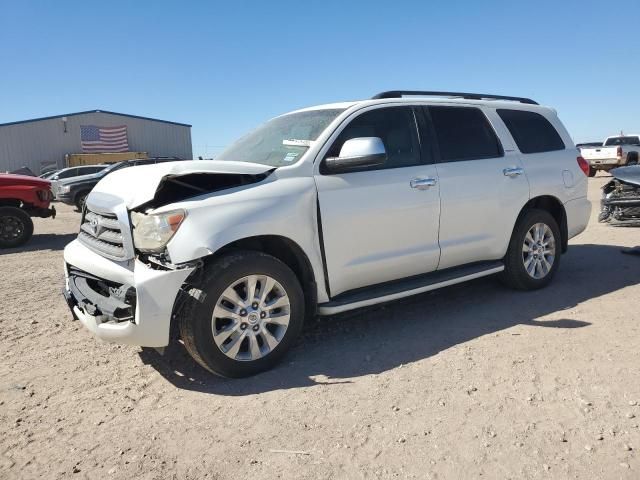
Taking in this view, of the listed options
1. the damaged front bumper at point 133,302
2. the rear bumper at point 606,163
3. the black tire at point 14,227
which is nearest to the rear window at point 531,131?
the damaged front bumper at point 133,302

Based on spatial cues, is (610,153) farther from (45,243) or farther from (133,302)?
(133,302)

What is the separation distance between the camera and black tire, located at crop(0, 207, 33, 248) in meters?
9.49

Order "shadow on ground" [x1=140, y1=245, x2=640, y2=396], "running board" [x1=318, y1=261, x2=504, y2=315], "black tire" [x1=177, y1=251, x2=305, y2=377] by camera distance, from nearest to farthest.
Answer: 1. "black tire" [x1=177, y1=251, x2=305, y2=377]
2. "shadow on ground" [x1=140, y1=245, x2=640, y2=396]
3. "running board" [x1=318, y1=261, x2=504, y2=315]

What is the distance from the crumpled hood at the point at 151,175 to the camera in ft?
10.8

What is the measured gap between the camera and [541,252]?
5270mm

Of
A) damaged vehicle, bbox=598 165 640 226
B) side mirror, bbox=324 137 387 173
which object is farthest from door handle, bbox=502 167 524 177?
damaged vehicle, bbox=598 165 640 226

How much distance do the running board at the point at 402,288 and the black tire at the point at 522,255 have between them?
0.77 ft

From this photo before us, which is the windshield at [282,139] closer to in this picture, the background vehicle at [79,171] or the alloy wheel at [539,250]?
the alloy wheel at [539,250]

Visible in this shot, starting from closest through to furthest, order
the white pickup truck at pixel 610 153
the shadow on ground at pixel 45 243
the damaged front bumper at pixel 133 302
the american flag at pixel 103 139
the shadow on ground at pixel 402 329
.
Answer: the damaged front bumper at pixel 133 302 → the shadow on ground at pixel 402 329 → the shadow on ground at pixel 45 243 → the white pickup truck at pixel 610 153 → the american flag at pixel 103 139

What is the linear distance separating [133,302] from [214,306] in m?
0.49

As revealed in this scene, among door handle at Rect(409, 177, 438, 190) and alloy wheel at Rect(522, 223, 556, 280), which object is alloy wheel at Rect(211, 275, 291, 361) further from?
alloy wheel at Rect(522, 223, 556, 280)

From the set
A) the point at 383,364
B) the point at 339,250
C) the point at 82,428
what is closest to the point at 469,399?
the point at 383,364

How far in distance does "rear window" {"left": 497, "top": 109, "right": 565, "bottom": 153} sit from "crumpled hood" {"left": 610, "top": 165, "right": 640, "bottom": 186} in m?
4.01

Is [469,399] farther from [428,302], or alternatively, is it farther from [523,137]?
[523,137]
